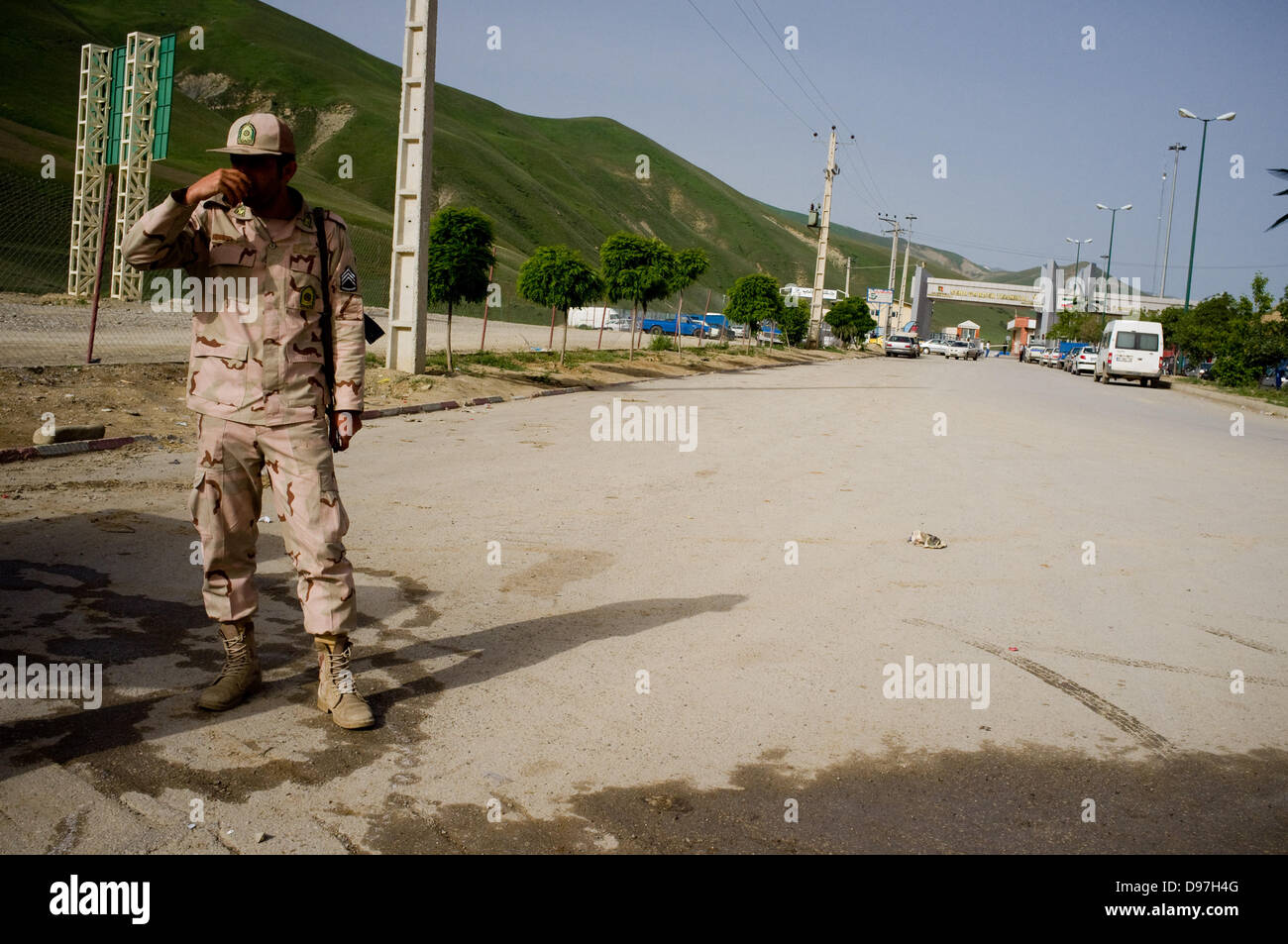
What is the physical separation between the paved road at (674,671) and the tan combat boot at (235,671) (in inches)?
3.5

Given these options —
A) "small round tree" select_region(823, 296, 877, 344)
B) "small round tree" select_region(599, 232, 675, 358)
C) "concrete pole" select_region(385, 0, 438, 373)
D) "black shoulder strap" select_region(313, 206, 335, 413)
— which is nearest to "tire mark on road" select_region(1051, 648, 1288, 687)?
"black shoulder strap" select_region(313, 206, 335, 413)

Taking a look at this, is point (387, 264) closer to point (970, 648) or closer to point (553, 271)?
point (553, 271)

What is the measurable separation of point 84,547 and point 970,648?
5.14 metres

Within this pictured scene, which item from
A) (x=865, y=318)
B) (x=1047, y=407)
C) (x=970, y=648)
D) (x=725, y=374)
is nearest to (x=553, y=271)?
(x=725, y=374)

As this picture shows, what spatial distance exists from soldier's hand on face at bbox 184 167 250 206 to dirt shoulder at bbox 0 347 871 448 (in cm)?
741

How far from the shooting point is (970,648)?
17.6 ft

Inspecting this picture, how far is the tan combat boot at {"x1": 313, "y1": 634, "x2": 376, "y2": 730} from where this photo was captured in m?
3.97

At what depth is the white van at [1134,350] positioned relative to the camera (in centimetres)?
3853

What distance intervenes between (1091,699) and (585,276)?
64.7 feet

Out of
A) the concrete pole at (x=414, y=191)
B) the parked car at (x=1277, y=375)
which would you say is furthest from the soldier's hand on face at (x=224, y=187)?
the parked car at (x=1277, y=375)

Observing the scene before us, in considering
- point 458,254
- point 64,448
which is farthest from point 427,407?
point 64,448

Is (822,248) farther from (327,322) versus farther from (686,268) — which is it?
(327,322)

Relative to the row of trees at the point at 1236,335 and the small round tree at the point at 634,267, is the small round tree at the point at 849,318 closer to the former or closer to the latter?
the row of trees at the point at 1236,335
